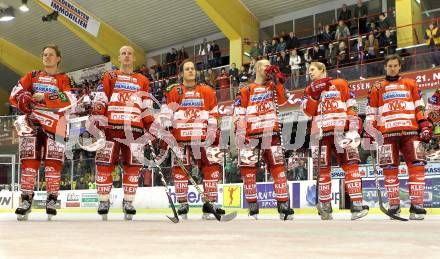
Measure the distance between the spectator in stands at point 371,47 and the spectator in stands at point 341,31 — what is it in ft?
3.51

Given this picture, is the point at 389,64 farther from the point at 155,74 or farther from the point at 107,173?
the point at 155,74

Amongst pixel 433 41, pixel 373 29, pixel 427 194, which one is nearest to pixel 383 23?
pixel 373 29

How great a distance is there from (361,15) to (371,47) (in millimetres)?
2046

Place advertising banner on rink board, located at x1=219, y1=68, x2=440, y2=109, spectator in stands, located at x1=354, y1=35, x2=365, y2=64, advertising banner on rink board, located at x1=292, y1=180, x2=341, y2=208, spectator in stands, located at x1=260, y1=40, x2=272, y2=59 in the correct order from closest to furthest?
advertising banner on rink board, located at x1=292, y1=180, x2=341, y2=208 < advertising banner on rink board, located at x1=219, y1=68, x2=440, y2=109 < spectator in stands, located at x1=354, y1=35, x2=365, y2=64 < spectator in stands, located at x1=260, y1=40, x2=272, y2=59

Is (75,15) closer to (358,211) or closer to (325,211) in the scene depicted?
(325,211)

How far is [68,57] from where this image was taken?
24.8 m

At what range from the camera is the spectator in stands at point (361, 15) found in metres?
15.1

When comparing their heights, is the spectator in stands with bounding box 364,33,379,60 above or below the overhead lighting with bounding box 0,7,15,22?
below

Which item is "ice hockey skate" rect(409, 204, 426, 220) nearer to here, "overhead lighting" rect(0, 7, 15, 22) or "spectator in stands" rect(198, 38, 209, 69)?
"spectator in stands" rect(198, 38, 209, 69)

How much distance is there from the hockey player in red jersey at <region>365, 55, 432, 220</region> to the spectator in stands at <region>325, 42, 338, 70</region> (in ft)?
26.3

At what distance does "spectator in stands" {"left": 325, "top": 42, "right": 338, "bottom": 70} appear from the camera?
14.2 m

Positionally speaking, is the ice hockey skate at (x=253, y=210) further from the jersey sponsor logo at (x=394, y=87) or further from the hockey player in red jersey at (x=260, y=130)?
the jersey sponsor logo at (x=394, y=87)

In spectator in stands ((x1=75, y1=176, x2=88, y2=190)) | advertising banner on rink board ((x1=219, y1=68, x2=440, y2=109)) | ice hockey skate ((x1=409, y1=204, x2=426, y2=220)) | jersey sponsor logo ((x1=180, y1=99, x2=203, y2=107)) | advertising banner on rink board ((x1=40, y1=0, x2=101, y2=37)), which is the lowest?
ice hockey skate ((x1=409, y1=204, x2=426, y2=220))

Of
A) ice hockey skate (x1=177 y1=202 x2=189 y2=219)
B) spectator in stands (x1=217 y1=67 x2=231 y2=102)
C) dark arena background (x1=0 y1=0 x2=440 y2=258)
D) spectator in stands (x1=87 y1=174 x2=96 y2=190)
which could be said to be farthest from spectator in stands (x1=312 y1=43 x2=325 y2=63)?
ice hockey skate (x1=177 y1=202 x2=189 y2=219)
